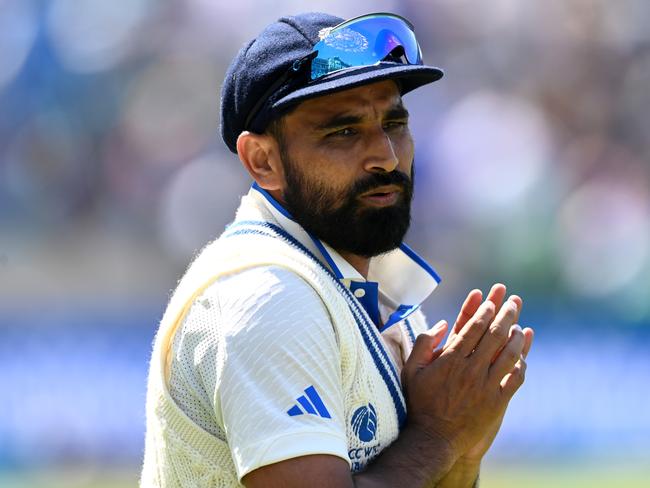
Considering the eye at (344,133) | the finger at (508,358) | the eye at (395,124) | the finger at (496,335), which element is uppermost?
the eye at (395,124)

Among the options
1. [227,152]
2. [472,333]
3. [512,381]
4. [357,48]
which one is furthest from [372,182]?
[227,152]

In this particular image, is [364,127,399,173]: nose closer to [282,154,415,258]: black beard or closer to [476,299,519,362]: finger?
[282,154,415,258]: black beard

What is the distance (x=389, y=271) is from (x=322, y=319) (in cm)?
65

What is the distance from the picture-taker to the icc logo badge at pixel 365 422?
1.84m

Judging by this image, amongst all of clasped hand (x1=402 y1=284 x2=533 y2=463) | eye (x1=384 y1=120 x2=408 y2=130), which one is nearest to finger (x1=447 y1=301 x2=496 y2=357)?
clasped hand (x1=402 y1=284 x2=533 y2=463)

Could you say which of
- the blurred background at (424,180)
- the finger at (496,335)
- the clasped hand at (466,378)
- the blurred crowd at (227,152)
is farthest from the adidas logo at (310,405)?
the blurred crowd at (227,152)

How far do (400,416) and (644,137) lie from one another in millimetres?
6734

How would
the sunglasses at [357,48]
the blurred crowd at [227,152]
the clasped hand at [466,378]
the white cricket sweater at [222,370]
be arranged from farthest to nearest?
the blurred crowd at [227,152] < the sunglasses at [357,48] < the clasped hand at [466,378] < the white cricket sweater at [222,370]

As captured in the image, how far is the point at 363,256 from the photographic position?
2.23m

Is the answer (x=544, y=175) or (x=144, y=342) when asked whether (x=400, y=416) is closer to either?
(x=144, y=342)

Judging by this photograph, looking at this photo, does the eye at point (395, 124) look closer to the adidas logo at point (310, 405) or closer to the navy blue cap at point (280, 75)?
the navy blue cap at point (280, 75)

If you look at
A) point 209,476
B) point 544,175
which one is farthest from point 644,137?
point 209,476

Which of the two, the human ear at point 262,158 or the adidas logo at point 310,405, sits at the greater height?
the human ear at point 262,158

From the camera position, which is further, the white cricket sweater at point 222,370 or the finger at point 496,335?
the finger at point 496,335
